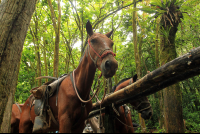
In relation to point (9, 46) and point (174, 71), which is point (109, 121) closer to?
point (174, 71)

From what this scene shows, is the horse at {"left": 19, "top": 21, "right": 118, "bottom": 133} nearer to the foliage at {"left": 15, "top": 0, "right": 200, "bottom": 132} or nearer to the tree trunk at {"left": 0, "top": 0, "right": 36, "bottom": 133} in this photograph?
the tree trunk at {"left": 0, "top": 0, "right": 36, "bottom": 133}

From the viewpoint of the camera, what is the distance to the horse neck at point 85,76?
2.60 metres

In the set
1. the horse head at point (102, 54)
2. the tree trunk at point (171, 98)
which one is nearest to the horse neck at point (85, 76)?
the horse head at point (102, 54)

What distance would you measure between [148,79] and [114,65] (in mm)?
544

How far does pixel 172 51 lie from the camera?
352cm

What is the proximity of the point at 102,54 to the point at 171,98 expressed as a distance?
7.45 ft

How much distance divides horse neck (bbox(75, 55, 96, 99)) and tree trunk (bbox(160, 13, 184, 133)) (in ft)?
6.78

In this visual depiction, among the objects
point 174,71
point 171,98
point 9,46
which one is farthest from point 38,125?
point 171,98

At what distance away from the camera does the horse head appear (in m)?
1.98

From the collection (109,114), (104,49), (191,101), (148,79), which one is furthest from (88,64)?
(191,101)

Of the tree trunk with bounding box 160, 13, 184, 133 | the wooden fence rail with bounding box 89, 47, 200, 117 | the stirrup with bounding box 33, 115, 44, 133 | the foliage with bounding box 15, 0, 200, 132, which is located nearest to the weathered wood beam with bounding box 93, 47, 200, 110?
the wooden fence rail with bounding box 89, 47, 200, 117

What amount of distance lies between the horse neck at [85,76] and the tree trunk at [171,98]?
207cm

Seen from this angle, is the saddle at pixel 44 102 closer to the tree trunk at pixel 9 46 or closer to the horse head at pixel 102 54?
the horse head at pixel 102 54

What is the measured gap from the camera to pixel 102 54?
213 cm
